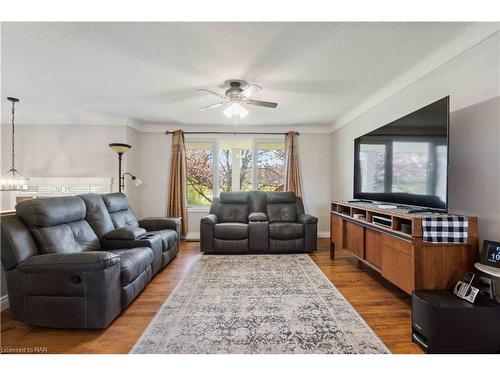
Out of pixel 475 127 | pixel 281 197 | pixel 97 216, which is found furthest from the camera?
pixel 281 197

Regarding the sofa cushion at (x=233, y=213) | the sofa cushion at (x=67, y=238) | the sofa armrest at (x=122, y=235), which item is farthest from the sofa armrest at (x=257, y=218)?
the sofa cushion at (x=67, y=238)

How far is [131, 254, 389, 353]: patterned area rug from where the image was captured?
5.25ft

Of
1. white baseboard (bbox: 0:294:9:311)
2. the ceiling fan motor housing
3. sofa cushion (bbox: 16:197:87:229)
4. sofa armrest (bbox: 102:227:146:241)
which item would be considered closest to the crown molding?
the ceiling fan motor housing

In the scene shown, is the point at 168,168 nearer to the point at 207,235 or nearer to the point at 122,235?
the point at 207,235

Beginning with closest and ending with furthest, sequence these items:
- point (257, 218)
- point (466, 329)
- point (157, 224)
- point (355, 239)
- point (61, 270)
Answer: point (466, 329) < point (61, 270) < point (355, 239) < point (157, 224) < point (257, 218)

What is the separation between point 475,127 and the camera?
190 centimetres

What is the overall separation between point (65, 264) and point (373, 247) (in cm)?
280

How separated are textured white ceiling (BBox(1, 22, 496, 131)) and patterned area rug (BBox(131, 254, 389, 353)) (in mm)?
2344

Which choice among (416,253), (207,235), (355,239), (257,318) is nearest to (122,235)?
(207,235)

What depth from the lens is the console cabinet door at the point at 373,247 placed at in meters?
2.36

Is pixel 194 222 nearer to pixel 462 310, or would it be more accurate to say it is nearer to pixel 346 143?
pixel 346 143

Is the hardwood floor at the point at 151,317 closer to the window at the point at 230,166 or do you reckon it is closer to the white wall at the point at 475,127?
the white wall at the point at 475,127

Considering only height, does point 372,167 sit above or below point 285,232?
above

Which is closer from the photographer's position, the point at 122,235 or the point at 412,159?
the point at 412,159
